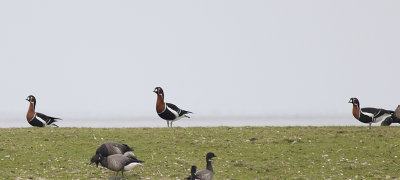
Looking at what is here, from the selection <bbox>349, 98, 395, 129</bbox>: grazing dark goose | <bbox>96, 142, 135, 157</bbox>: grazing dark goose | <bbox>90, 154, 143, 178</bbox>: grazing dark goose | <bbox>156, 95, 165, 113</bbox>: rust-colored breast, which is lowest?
<bbox>90, 154, 143, 178</bbox>: grazing dark goose

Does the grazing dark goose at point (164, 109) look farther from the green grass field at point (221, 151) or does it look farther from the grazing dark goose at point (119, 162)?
the grazing dark goose at point (119, 162)

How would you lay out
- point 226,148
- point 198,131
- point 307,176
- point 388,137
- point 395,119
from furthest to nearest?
point 395,119
point 198,131
point 388,137
point 226,148
point 307,176

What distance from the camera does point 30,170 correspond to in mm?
24484

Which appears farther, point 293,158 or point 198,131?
point 198,131

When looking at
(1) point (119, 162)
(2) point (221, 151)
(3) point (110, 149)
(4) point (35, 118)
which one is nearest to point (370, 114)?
(2) point (221, 151)

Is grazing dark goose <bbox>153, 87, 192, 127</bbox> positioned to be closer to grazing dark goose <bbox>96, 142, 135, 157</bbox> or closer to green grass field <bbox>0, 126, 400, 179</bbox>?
green grass field <bbox>0, 126, 400, 179</bbox>

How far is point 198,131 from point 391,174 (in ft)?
41.4

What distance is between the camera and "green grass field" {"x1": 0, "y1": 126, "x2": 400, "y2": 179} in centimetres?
2409

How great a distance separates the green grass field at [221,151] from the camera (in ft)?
79.0

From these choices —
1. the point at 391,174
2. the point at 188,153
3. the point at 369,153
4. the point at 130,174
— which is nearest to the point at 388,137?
the point at 369,153

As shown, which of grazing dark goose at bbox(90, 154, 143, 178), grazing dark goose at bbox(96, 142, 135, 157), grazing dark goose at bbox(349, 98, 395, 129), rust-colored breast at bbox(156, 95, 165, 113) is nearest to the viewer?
grazing dark goose at bbox(90, 154, 143, 178)

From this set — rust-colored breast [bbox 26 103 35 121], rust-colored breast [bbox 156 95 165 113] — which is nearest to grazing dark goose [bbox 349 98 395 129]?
rust-colored breast [bbox 156 95 165 113]

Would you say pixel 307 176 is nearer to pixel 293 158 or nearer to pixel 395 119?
pixel 293 158

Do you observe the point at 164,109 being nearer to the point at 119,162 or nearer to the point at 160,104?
the point at 160,104
